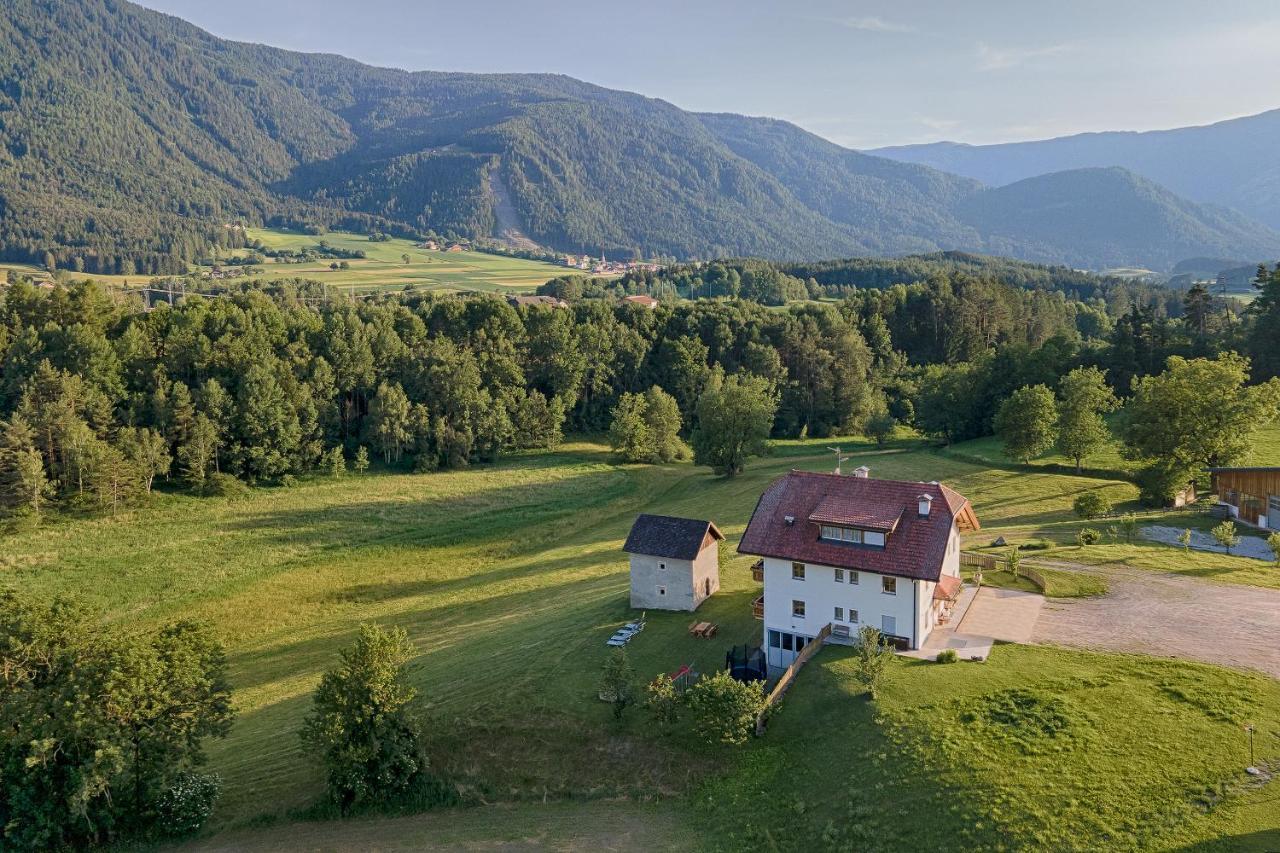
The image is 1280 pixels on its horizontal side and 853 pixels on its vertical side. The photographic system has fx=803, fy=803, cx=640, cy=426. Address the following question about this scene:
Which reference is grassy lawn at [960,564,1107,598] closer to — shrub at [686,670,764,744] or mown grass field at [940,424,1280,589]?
mown grass field at [940,424,1280,589]

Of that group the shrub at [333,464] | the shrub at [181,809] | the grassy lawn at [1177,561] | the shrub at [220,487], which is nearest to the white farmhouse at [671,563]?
the grassy lawn at [1177,561]

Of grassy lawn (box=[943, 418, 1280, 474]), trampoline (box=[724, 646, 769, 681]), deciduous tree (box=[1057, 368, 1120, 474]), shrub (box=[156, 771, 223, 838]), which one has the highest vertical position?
deciduous tree (box=[1057, 368, 1120, 474])

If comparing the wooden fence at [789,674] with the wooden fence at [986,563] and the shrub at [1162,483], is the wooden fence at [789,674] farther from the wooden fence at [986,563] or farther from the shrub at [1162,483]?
the shrub at [1162,483]

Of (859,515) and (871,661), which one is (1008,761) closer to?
(871,661)

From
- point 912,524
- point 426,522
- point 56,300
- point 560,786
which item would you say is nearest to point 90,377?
point 56,300

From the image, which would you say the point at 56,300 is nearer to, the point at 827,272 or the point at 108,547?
the point at 108,547

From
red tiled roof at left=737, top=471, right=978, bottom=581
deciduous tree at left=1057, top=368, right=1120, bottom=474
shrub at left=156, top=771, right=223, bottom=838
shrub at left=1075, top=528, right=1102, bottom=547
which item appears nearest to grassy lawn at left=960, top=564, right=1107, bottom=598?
red tiled roof at left=737, top=471, right=978, bottom=581
